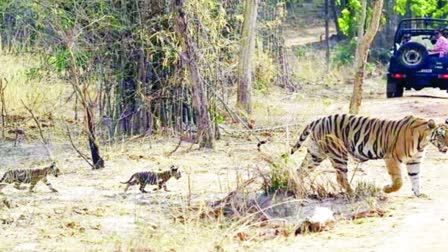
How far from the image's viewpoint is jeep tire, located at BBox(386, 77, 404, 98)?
2245 cm

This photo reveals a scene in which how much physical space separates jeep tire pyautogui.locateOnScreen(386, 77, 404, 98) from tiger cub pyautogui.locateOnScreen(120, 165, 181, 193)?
42.5 feet

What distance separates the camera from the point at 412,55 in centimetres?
2184

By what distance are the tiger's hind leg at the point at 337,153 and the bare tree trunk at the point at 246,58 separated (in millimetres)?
7101

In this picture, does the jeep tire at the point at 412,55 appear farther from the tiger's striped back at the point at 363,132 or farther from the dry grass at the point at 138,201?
the tiger's striped back at the point at 363,132

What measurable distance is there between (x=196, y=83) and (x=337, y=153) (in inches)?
152

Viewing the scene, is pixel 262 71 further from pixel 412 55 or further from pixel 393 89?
pixel 393 89

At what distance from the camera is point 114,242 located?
7.95 meters

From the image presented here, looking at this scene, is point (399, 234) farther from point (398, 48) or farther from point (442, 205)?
point (398, 48)

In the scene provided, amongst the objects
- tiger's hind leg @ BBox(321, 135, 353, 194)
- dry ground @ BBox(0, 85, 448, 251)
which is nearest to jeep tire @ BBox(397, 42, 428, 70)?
dry ground @ BBox(0, 85, 448, 251)

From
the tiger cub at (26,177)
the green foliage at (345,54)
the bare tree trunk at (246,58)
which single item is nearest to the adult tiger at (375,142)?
the tiger cub at (26,177)

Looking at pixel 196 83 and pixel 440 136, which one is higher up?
pixel 196 83

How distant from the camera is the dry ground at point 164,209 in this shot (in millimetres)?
8016

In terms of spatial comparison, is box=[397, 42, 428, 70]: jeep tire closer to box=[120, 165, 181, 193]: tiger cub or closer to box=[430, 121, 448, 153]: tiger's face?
box=[430, 121, 448, 153]: tiger's face

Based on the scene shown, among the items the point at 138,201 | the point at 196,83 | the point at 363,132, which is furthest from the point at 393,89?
the point at 138,201
